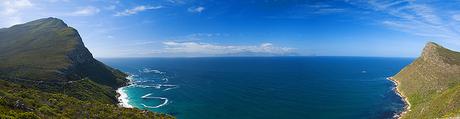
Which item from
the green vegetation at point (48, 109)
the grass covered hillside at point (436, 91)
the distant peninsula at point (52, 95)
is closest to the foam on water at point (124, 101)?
the distant peninsula at point (52, 95)

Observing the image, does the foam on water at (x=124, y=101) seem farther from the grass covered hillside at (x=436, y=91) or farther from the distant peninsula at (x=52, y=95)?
the grass covered hillside at (x=436, y=91)

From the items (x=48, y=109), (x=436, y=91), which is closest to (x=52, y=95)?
(x=48, y=109)

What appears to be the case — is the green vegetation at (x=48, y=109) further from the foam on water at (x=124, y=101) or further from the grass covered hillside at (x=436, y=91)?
the grass covered hillside at (x=436, y=91)

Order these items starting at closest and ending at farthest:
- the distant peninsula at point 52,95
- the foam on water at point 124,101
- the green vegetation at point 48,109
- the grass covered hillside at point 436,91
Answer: the green vegetation at point 48,109 → the distant peninsula at point 52,95 → the grass covered hillside at point 436,91 → the foam on water at point 124,101

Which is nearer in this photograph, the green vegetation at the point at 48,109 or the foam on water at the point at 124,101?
the green vegetation at the point at 48,109

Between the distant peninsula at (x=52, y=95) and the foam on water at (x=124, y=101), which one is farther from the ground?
the distant peninsula at (x=52, y=95)

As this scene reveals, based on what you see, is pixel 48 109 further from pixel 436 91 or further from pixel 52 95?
pixel 436 91

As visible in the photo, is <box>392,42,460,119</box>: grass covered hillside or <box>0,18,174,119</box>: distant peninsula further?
<box>392,42,460,119</box>: grass covered hillside

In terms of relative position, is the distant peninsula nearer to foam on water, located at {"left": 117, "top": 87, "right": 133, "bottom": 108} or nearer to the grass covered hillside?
foam on water, located at {"left": 117, "top": 87, "right": 133, "bottom": 108}

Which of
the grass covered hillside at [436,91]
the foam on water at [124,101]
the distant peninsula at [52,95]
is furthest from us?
the foam on water at [124,101]

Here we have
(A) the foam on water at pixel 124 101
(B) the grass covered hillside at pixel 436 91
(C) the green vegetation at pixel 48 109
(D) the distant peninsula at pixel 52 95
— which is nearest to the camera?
(C) the green vegetation at pixel 48 109

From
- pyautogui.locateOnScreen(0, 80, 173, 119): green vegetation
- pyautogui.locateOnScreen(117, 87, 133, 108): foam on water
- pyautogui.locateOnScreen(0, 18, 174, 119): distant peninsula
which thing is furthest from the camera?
pyautogui.locateOnScreen(117, 87, 133, 108): foam on water

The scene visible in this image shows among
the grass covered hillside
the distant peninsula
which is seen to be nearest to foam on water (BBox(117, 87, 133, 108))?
the distant peninsula
